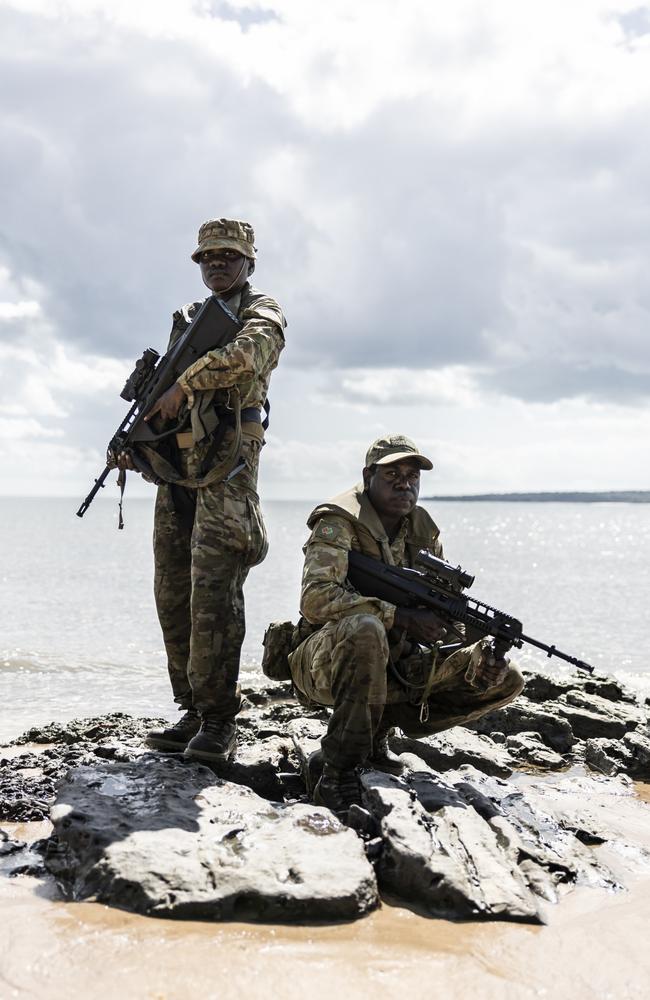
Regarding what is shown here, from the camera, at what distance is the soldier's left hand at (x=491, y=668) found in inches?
201

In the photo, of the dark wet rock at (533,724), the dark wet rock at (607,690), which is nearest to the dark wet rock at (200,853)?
the dark wet rock at (533,724)

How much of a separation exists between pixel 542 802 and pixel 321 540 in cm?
212

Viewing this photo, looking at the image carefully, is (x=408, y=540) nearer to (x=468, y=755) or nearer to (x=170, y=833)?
(x=468, y=755)

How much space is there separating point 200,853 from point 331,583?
170cm

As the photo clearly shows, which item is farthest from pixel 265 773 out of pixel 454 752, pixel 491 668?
pixel 454 752

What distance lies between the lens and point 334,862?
382 centimetres

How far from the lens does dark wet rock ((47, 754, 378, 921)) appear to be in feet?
11.7

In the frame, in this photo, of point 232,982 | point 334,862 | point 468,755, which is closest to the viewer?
point 232,982

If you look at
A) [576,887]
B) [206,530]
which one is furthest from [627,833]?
[206,530]

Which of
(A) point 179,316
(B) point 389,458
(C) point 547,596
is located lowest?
(C) point 547,596

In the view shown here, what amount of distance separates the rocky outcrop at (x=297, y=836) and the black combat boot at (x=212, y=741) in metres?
0.13

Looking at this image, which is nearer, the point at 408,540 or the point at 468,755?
the point at 408,540

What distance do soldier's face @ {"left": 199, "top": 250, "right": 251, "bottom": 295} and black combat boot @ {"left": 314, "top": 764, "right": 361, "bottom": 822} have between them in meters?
2.92

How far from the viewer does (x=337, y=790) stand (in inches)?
186
